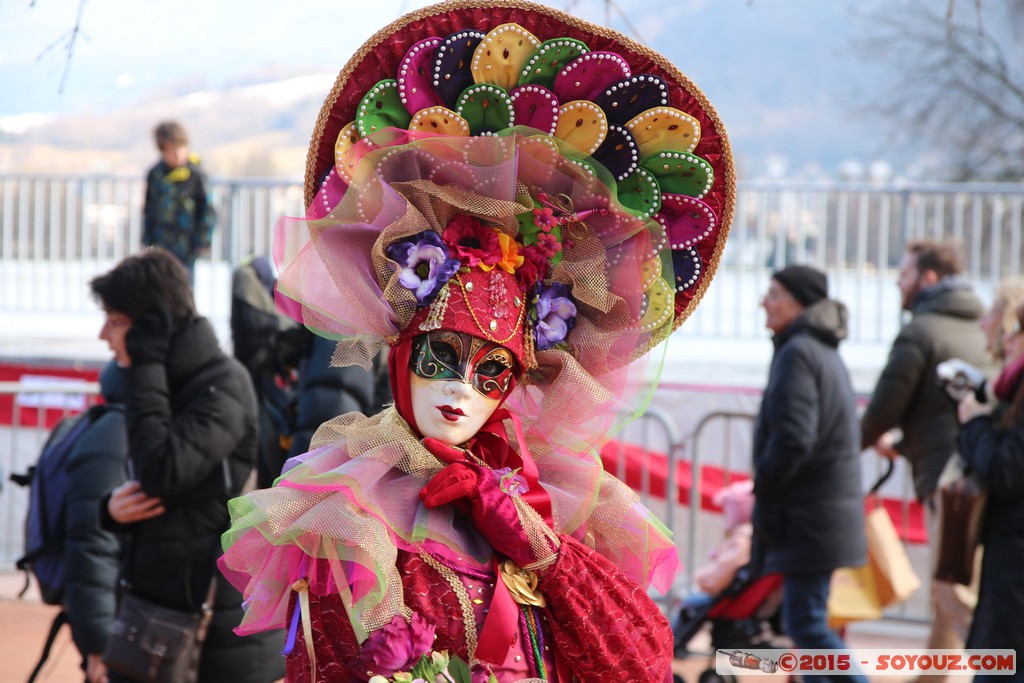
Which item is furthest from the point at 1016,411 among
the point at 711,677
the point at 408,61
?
the point at 408,61

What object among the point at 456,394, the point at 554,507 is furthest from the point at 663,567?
the point at 456,394

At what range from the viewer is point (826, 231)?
10.6 metres

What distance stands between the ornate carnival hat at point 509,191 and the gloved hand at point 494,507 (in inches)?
9.0

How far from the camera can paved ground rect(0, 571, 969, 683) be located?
603 cm

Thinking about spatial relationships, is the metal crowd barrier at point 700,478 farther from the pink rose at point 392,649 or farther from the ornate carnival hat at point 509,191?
the pink rose at point 392,649

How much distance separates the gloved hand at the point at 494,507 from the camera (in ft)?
7.77

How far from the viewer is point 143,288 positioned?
3.94 metres

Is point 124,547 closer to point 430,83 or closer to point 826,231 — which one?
point 430,83

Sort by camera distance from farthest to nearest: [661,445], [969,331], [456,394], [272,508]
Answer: [661,445]
[969,331]
[456,394]
[272,508]

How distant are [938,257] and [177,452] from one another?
4.06m

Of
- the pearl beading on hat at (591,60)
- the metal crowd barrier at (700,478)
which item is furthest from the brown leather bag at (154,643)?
the metal crowd barrier at (700,478)

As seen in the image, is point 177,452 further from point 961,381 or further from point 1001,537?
point 961,381

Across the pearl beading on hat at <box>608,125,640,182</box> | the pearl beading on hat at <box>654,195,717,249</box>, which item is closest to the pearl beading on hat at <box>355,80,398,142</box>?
the pearl beading on hat at <box>608,125,640,182</box>

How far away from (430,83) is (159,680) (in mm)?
2209
